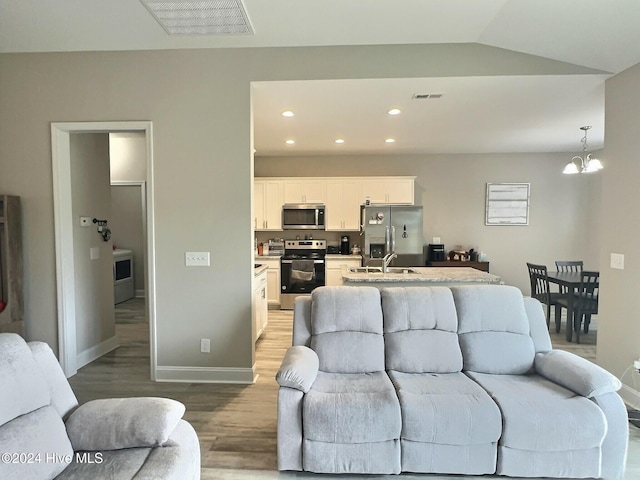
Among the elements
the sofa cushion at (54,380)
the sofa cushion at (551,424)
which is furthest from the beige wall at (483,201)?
the sofa cushion at (54,380)

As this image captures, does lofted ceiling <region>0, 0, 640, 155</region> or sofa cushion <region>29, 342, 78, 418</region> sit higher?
lofted ceiling <region>0, 0, 640, 155</region>

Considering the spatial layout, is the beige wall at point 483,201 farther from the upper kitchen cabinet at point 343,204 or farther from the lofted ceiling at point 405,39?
the lofted ceiling at point 405,39

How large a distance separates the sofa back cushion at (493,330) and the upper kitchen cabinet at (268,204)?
405 cm

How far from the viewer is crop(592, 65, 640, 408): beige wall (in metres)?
2.77

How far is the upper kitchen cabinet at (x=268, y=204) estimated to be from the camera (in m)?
6.11

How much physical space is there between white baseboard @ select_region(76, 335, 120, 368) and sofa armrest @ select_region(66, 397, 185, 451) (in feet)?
7.78

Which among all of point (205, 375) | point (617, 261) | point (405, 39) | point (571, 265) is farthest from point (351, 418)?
point (571, 265)

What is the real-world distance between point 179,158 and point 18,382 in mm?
2160

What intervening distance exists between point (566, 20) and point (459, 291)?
206 centimetres

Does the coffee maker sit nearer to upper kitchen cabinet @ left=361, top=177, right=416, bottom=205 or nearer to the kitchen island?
upper kitchen cabinet @ left=361, top=177, right=416, bottom=205

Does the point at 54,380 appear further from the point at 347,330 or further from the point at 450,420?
the point at 450,420

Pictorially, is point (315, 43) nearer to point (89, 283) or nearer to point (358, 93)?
point (358, 93)

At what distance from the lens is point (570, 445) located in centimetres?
187

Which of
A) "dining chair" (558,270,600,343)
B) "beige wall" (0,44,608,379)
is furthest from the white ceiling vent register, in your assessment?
"dining chair" (558,270,600,343)
